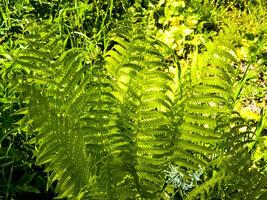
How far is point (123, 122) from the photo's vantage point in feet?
5.74

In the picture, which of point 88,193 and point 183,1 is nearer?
point 88,193

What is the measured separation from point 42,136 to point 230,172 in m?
0.62

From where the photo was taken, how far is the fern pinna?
1662 mm

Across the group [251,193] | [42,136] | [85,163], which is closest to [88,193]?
[85,163]

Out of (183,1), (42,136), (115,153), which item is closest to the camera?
(42,136)

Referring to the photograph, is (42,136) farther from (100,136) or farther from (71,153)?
(100,136)

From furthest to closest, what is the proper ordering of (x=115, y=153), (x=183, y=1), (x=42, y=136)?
(x=183, y=1) → (x=115, y=153) → (x=42, y=136)

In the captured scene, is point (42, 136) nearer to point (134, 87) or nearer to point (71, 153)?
point (71, 153)

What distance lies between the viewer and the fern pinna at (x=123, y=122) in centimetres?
166

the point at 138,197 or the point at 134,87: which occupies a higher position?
the point at 134,87

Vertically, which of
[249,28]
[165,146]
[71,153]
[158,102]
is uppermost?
[249,28]

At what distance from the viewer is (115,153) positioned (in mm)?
1741

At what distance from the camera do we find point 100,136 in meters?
1.76

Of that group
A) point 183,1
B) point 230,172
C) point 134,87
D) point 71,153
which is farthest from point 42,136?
point 183,1
